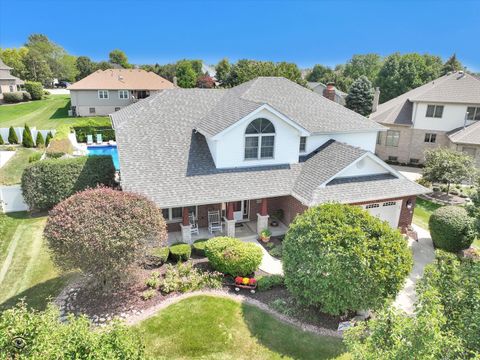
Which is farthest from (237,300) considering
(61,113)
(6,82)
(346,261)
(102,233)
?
(6,82)

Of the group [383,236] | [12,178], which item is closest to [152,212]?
[383,236]

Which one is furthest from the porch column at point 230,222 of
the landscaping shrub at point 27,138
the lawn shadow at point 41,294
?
the landscaping shrub at point 27,138

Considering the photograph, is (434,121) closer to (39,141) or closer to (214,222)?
(214,222)

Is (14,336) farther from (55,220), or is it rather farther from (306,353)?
(306,353)

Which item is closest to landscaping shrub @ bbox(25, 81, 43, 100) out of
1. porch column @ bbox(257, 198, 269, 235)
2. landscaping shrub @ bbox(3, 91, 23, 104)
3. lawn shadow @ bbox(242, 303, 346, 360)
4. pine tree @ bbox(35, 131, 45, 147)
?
landscaping shrub @ bbox(3, 91, 23, 104)

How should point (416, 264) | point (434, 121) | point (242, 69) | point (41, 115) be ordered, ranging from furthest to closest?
point (242, 69), point (41, 115), point (434, 121), point (416, 264)

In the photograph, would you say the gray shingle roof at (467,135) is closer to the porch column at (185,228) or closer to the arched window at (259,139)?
the arched window at (259,139)
